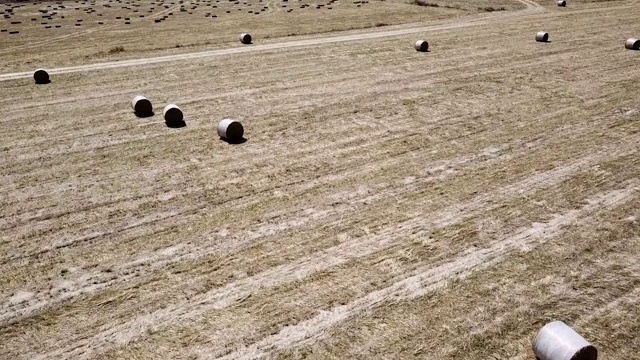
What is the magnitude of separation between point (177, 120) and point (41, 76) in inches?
310

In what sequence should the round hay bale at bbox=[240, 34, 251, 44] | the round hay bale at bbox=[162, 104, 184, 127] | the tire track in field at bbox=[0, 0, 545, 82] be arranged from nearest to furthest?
the round hay bale at bbox=[162, 104, 184, 127]
the tire track in field at bbox=[0, 0, 545, 82]
the round hay bale at bbox=[240, 34, 251, 44]

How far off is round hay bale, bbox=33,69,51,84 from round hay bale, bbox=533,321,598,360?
18928mm

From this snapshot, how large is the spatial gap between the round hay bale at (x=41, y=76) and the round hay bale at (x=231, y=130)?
9.66 meters

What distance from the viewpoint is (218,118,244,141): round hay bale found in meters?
13.2

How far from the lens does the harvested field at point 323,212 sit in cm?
696

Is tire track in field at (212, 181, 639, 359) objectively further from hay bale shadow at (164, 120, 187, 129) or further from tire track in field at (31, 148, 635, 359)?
hay bale shadow at (164, 120, 187, 129)

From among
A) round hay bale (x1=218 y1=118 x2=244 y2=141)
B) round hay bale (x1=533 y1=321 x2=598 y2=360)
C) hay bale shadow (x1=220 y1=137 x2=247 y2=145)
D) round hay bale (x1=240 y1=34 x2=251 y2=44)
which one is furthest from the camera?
round hay bale (x1=240 y1=34 x2=251 y2=44)

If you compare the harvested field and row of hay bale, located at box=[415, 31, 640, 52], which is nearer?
the harvested field

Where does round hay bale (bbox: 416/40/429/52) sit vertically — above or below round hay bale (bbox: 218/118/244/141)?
above

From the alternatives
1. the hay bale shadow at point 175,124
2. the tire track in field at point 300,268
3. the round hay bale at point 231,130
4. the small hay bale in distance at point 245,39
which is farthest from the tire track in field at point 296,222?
the small hay bale in distance at point 245,39

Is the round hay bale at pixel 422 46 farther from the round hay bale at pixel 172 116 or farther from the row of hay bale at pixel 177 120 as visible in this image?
the round hay bale at pixel 172 116

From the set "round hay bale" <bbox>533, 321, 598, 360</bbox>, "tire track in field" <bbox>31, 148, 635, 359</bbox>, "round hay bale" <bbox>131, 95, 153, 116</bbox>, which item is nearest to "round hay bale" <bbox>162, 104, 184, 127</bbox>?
"round hay bale" <bbox>131, 95, 153, 116</bbox>

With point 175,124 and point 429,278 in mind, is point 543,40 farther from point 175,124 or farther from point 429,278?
point 429,278

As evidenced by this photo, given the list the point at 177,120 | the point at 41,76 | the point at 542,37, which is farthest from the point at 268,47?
the point at 542,37
